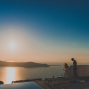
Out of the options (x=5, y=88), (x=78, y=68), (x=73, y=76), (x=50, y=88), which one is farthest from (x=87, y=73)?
(x=5, y=88)

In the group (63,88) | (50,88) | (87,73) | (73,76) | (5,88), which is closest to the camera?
(5,88)

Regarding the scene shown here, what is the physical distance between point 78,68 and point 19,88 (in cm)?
832

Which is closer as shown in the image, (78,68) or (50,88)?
(50,88)

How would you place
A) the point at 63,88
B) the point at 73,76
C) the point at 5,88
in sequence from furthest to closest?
the point at 73,76, the point at 63,88, the point at 5,88

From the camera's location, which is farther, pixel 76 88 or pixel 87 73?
pixel 87 73

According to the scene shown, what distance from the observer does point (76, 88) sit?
296 inches

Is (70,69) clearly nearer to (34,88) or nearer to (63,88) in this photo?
(63,88)

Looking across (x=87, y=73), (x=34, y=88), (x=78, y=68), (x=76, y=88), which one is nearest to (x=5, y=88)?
(x=34, y=88)

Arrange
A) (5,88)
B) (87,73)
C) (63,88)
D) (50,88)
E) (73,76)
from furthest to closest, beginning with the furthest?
(87,73), (73,76), (50,88), (63,88), (5,88)

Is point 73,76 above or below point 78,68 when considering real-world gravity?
below

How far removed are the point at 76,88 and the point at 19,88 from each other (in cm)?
394

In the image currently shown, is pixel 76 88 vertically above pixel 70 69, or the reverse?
pixel 70 69

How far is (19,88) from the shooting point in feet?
20.8

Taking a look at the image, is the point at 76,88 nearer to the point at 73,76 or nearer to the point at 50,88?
the point at 50,88
